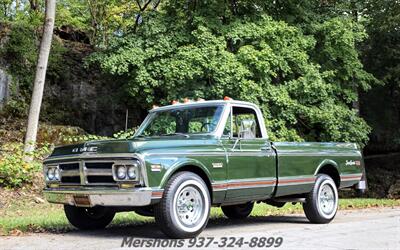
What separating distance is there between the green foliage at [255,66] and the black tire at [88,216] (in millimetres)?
10162

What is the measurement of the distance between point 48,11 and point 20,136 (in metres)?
5.58

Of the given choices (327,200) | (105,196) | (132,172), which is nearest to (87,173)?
(105,196)

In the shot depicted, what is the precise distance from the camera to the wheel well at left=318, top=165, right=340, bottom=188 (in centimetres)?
1057

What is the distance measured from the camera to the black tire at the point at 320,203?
9.99 metres

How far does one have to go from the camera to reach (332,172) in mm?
10828

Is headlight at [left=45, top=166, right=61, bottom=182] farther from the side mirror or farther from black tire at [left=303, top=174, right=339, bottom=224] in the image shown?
black tire at [left=303, top=174, right=339, bottom=224]

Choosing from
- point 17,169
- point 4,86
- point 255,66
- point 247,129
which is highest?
point 255,66

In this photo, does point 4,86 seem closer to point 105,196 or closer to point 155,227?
point 155,227

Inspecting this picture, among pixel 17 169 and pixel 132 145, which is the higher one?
pixel 132 145

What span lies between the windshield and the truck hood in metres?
0.46

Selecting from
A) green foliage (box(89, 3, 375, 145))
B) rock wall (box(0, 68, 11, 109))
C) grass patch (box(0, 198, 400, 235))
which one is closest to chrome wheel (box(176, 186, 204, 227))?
grass patch (box(0, 198, 400, 235))

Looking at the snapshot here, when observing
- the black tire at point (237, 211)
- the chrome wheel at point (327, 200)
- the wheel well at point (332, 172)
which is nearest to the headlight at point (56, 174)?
the black tire at point (237, 211)

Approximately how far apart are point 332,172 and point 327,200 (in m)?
0.69

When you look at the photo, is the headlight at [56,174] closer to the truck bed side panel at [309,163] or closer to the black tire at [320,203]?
the truck bed side panel at [309,163]
